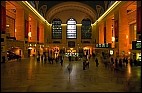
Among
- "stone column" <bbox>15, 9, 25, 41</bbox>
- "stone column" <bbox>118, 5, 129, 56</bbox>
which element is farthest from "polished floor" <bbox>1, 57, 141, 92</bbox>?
"stone column" <bbox>15, 9, 25, 41</bbox>

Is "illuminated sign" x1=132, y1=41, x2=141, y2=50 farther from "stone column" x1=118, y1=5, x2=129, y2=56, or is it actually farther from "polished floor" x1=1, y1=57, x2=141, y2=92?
"polished floor" x1=1, y1=57, x2=141, y2=92

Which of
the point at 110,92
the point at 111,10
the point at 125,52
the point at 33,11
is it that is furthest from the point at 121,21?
the point at 110,92

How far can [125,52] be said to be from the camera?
35.2 meters

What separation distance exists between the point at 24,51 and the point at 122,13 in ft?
55.0

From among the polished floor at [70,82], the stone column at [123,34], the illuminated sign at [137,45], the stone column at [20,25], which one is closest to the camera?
the polished floor at [70,82]

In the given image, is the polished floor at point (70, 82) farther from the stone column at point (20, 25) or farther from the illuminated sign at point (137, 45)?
the stone column at point (20, 25)

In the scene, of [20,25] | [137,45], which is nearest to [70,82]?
[137,45]

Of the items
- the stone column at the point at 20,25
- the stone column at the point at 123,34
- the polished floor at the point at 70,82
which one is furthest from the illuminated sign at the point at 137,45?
the stone column at the point at 20,25

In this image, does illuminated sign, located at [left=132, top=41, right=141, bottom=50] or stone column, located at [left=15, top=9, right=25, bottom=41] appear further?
stone column, located at [left=15, top=9, right=25, bottom=41]

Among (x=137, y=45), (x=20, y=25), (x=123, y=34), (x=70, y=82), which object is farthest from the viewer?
(x=20, y=25)

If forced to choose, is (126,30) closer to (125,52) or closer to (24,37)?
(125,52)

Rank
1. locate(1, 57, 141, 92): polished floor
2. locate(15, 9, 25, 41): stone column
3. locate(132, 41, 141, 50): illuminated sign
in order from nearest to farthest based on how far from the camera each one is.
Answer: locate(1, 57, 141, 92): polished floor, locate(132, 41, 141, 50): illuminated sign, locate(15, 9, 25, 41): stone column

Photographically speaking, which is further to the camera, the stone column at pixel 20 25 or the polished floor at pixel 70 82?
the stone column at pixel 20 25

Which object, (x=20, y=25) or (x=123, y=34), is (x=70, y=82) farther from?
(x=20, y=25)
